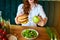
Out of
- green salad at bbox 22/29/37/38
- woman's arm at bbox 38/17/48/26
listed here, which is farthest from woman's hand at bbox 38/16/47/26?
green salad at bbox 22/29/37/38

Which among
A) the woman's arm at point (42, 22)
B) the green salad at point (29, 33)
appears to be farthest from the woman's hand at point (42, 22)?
the green salad at point (29, 33)

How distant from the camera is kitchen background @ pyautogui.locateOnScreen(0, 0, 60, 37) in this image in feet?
5.96

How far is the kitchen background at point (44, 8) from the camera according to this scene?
1.82 metres

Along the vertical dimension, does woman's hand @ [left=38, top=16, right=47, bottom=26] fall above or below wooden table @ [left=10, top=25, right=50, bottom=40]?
above

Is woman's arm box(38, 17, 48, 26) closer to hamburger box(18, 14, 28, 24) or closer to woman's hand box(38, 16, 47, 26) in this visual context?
woman's hand box(38, 16, 47, 26)

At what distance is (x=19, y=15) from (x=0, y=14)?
15 cm

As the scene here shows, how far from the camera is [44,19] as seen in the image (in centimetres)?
186

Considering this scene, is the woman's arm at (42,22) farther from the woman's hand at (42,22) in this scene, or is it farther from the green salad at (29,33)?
the green salad at (29,33)

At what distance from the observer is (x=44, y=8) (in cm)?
183

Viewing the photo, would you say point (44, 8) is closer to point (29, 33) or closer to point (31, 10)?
point (31, 10)

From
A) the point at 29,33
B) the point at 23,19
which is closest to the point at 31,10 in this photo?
the point at 23,19

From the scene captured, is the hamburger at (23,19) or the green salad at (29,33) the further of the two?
the hamburger at (23,19)

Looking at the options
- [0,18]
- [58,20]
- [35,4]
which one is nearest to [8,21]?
[0,18]

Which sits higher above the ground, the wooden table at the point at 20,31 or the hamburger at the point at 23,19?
the hamburger at the point at 23,19
